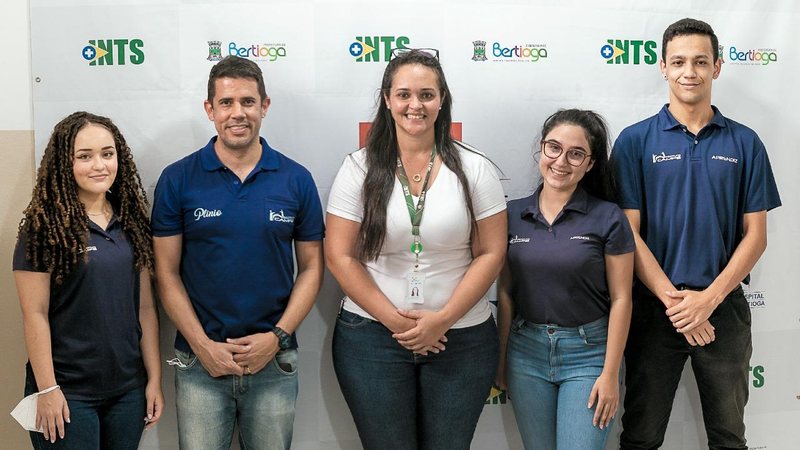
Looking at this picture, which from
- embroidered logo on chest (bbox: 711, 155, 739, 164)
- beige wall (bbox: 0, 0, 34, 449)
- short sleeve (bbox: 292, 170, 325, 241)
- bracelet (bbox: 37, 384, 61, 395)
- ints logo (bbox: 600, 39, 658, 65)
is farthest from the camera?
ints logo (bbox: 600, 39, 658, 65)

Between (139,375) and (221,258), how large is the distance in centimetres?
47

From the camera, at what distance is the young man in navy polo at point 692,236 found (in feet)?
7.90

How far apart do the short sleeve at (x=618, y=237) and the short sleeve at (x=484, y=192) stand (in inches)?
14.3

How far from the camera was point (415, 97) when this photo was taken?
212 cm

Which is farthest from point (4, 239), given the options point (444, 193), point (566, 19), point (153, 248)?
point (566, 19)

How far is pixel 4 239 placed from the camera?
2.61 metres

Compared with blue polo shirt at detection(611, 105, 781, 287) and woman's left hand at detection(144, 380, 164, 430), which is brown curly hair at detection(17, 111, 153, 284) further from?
blue polo shirt at detection(611, 105, 781, 287)

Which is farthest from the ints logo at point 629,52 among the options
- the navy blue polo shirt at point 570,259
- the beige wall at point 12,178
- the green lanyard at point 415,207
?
the beige wall at point 12,178

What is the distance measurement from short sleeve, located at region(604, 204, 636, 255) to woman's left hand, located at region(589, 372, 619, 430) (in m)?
0.41

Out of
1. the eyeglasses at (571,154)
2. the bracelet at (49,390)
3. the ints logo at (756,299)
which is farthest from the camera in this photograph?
the ints logo at (756,299)

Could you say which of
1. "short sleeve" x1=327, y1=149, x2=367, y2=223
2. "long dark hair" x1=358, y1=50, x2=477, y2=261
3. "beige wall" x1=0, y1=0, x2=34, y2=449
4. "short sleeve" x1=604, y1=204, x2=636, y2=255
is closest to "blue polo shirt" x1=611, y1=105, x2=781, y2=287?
"short sleeve" x1=604, y1=204, x2=636, y2=255

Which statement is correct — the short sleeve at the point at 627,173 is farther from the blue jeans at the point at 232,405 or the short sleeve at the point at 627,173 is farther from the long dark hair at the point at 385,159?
the blue jeans at the point at 232,405

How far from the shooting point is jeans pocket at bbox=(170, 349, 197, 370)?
2275 millimetres

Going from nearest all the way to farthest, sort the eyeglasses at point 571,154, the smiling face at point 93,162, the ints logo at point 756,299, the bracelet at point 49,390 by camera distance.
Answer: the bracelet at point 49,390
the smiling face at point 93,162
the eyeglasses at point 571,154
the ints logo at point 756,299
